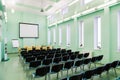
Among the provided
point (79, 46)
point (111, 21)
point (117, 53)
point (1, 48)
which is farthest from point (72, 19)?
point (1, 48)

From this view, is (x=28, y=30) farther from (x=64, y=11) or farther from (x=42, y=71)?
(x=42, y=71)

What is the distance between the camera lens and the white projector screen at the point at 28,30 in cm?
1390

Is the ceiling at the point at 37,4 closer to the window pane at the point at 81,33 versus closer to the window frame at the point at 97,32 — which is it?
the window pane at the point at 81,33

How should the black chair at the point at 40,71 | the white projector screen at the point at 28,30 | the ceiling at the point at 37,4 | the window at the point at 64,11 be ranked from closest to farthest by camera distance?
the black chair at the point at 40,71 < the ceiling at the point at 37,4 < the window at the point at 64,11 < the white projector screen at the point at 28,30

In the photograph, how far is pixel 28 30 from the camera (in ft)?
46.5

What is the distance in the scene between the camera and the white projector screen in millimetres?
13902

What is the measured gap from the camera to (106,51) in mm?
7016

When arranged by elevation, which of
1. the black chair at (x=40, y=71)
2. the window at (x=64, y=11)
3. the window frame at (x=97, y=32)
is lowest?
the black chair at (x=40, y=71)

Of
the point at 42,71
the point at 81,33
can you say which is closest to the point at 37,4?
the point at 81,33

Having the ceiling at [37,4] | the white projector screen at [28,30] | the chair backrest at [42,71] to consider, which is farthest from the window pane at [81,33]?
the white projector screen at [28,30]

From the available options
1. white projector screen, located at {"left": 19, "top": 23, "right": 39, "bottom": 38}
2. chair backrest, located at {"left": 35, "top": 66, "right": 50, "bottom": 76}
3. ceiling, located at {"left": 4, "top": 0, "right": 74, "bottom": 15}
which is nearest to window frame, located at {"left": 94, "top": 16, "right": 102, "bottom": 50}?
ceiling, located at {"left": 4, "top": 0, "right": 74, "bottom": 15}

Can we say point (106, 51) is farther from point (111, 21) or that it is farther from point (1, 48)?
point (1, 48)

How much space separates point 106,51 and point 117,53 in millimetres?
628

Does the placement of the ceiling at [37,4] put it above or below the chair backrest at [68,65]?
above
